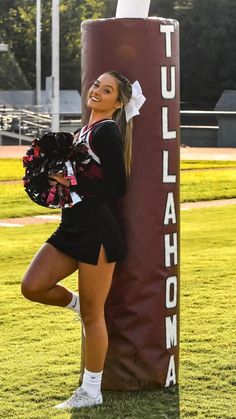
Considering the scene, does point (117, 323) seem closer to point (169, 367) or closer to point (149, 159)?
point (169, 367)

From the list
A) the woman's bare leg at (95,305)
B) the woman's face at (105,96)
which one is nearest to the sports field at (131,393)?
the woman's bare leg at (95,305)

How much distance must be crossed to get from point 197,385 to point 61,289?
3.24ft

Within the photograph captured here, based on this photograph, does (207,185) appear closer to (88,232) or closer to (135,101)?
(135,101)

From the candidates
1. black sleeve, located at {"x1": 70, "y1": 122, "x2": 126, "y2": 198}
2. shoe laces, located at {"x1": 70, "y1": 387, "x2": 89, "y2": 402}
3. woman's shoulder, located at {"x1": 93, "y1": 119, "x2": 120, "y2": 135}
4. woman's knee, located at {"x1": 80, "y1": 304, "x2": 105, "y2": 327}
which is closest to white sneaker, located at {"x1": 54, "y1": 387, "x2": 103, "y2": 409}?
shoe laces, located at {"x1": 70, "y1": 387, "x2": 89, "y2": 402}

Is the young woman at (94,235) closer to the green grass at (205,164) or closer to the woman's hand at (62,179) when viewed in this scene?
the woman's hand at (62,179)

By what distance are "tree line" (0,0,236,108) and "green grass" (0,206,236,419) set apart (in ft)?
168

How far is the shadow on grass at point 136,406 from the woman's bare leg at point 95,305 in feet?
0.69

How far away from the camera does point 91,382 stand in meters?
5.43

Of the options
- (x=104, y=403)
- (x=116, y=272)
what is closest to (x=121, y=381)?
(x=104, y=403)

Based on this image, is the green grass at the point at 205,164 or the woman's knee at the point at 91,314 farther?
the green grass at the point at 205,164

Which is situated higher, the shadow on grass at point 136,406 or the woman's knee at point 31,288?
the woman's knee at point 31,288

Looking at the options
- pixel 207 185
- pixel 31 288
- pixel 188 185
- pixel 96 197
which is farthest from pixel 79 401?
pixel 207 185

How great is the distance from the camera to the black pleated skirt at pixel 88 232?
5.29 metres

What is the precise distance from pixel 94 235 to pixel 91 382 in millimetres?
747
